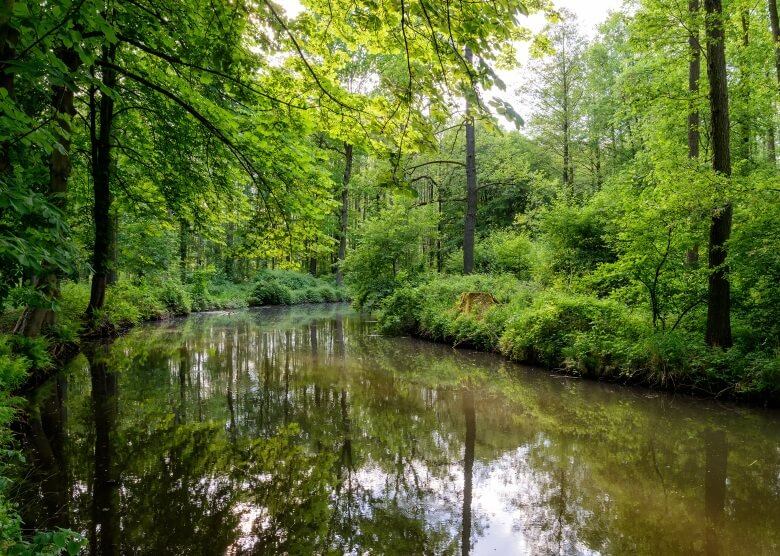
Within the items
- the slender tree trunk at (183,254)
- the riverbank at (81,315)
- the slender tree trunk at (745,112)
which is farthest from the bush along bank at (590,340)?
the slender tree trunk at (183,254)

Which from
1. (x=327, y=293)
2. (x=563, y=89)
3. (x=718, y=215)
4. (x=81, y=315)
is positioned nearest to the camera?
(x=718, y=215)

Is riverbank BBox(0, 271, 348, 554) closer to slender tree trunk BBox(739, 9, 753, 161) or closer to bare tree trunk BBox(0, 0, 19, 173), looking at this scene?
bare tree trunk BBox(0, 0, 19, 173)

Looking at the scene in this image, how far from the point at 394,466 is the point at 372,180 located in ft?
19.6

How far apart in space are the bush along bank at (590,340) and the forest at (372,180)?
4cm

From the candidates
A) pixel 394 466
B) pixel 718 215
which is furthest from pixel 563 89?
pixel 394 466

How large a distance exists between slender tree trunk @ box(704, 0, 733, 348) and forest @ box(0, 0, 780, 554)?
35mm

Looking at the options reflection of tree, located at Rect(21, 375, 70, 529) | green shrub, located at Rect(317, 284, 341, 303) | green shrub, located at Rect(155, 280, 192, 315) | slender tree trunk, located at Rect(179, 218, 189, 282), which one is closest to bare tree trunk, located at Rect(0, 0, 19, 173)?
reflection of tree, located at Rect(21, 375, 70, 529)

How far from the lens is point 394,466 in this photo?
4930mm

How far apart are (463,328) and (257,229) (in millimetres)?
8369

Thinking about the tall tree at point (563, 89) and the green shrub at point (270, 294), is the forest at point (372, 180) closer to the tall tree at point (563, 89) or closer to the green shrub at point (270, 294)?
the tall tree at point (563, 89)

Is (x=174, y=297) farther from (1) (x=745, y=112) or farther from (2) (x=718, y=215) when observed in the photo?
(1) (x=745, y=112)

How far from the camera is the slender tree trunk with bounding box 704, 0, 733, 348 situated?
7.84 metres

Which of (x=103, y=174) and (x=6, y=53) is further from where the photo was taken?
(x=103, y=174)

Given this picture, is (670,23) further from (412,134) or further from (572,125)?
(572,125)
